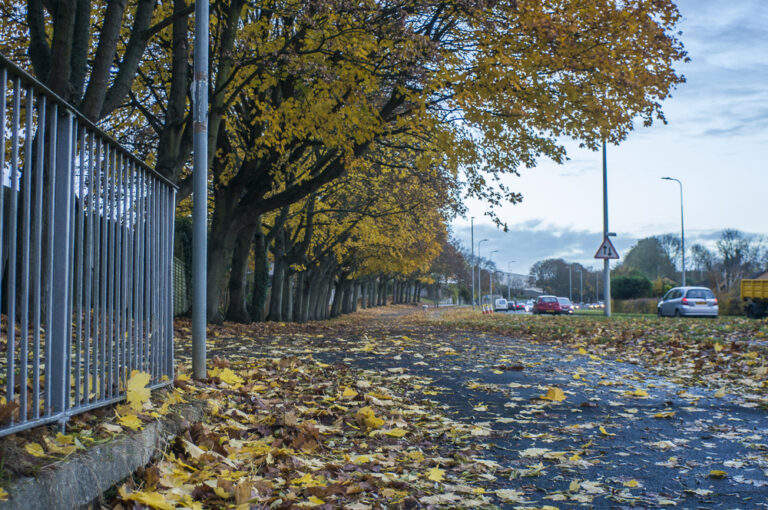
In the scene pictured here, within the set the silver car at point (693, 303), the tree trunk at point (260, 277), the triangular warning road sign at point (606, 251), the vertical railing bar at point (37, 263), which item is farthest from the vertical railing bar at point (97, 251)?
the silver car at point (693, 303)

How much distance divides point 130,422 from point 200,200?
3.02m

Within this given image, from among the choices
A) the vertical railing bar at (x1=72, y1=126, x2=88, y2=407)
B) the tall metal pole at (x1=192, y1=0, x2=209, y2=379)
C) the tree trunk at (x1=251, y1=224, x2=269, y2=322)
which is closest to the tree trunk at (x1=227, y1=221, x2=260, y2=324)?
the tree trunk at (x1=251, y1=224, x2=269, y2=322)

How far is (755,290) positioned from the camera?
25.3 meters

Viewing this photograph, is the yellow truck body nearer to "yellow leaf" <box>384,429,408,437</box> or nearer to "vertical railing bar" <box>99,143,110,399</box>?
"yellow leaf" <box>384,429,408,437</box>

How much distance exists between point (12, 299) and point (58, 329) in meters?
0.42

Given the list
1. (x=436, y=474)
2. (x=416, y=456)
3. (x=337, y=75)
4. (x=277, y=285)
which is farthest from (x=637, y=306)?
(x=436, y=474)

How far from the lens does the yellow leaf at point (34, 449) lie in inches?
106

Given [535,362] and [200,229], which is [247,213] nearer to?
[535,362]

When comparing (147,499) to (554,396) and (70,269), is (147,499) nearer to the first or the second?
(70,269)

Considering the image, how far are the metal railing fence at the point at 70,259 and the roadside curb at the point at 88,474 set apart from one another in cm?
30

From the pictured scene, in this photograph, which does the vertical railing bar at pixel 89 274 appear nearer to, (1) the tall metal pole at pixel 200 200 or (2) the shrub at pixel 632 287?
(1) the tall metal pole at pixel 200 200

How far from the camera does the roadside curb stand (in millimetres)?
2395

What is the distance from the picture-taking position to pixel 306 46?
1191 centimetres

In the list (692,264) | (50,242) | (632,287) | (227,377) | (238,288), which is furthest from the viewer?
(692,264)
